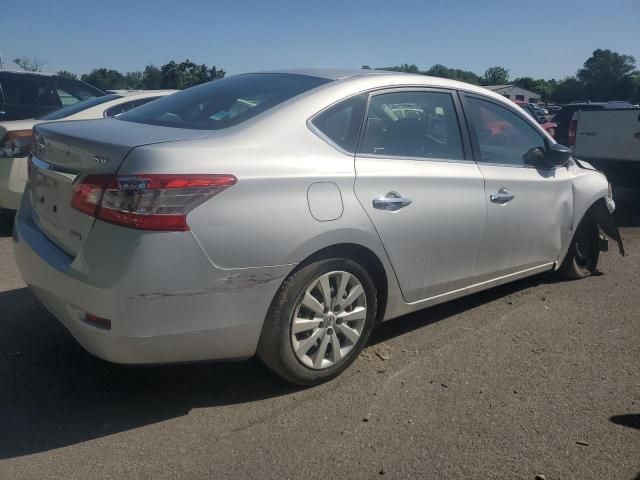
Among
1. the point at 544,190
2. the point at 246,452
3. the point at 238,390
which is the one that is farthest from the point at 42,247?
the point at 544,190

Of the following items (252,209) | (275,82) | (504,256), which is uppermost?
(275,82)

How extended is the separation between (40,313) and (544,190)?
3.61 m

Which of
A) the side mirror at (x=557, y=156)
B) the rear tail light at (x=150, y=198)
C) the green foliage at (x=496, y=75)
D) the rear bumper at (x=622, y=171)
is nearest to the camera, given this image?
the rear tail light at (x=150, y=198)

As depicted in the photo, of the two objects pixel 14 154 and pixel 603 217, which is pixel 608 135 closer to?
pixel 603 217

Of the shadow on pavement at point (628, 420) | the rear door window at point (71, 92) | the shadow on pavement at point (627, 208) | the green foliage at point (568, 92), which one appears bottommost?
the shadow on pavement at point (627, 208)

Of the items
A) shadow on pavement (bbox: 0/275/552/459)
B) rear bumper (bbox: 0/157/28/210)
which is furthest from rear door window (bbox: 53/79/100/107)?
shadow on pavement (bbox: 0/275/552/459)

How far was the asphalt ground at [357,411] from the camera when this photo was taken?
8.38 feet

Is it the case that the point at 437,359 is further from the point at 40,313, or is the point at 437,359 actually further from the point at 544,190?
the point at 40,313

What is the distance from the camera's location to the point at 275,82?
355cm

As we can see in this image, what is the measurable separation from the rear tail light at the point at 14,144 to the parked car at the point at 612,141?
7.79m

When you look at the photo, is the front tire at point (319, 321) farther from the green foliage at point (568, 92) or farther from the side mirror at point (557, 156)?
the green foliage at point (568, 92)

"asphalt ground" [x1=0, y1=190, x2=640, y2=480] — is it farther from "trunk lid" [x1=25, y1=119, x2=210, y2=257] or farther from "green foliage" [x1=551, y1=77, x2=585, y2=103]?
"green foliage" [x1=551, y1=77, x2=585, y2=103]

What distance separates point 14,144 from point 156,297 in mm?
4214

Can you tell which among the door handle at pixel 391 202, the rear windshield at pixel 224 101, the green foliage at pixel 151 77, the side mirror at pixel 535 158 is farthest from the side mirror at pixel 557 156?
the green foliage at pixel 151 77
